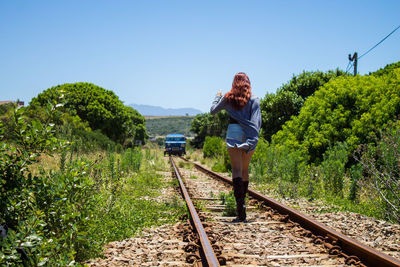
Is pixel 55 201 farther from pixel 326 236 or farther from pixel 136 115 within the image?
pixel 136 115

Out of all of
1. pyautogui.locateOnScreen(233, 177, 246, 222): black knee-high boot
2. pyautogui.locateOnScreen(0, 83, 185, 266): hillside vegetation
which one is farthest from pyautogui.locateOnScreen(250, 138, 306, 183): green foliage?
pyautogui.locateOnScreen(0, 83, 185, 266): hillside vegetation

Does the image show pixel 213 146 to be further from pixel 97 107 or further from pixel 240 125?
pixel 240 125

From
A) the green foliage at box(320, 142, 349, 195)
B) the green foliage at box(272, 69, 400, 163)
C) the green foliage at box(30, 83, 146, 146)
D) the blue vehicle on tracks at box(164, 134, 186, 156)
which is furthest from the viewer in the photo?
the blue vehicle on tracks at box(164, 134, 186, 156)

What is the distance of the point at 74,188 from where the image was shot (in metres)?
3.39

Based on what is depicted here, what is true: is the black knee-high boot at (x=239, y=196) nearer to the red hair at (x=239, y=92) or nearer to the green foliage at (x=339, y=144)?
the red hair at (x=239, y=92)

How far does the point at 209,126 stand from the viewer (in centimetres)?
4759

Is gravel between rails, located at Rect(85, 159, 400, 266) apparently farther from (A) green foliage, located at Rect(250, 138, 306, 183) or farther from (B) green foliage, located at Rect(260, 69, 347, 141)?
(B) green foliage, located at Rect(260, 69, 347, 141)

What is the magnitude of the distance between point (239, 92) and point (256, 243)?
7.40ft

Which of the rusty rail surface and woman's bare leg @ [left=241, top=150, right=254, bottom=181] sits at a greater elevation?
woman's bare leg @ [left=241, top=150, right=254, bottom=181]

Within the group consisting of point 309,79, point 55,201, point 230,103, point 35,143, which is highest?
point 309,79

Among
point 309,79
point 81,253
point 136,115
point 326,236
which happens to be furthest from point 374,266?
point 136,115

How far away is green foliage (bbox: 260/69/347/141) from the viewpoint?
2178 cm

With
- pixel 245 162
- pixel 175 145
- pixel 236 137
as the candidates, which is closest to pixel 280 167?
pixel 245 162

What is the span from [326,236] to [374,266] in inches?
39.0
